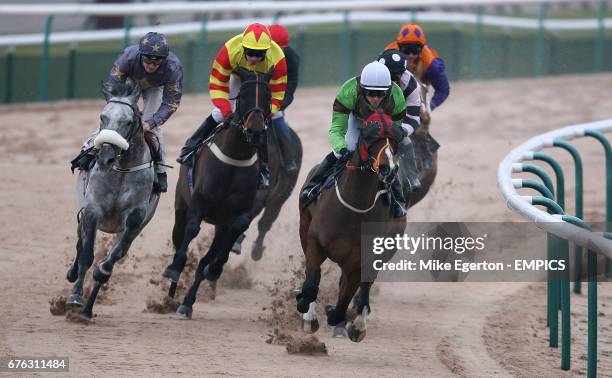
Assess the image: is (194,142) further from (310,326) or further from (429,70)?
(429,70)

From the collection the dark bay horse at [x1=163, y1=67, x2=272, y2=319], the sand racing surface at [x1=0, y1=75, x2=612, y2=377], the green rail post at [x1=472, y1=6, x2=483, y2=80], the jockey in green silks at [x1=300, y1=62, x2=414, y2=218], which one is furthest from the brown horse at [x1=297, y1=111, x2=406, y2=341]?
the green rail post at [x1=472, y1=6, x2=483, y2=80]

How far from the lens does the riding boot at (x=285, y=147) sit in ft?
38.3

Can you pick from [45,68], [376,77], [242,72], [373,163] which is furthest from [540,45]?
[373,163]

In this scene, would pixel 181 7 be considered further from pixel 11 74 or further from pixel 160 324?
pixel 160 324

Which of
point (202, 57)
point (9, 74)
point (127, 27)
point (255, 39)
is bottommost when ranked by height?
point (255, 39)

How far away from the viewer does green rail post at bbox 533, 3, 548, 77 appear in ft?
72.7

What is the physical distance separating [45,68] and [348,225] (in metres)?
11.8

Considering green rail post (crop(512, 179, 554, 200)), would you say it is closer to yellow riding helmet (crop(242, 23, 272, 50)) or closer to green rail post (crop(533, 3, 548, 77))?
yellow riding helmet (crop(242, 23, 272, 50))

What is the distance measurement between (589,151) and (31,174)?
8040mm

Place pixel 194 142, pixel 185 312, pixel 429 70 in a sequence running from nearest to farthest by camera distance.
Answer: pixel 185 312, pixel 194 142, pixel 429 70

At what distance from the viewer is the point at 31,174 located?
54.4ft

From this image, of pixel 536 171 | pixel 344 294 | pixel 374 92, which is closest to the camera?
pixel 374 92

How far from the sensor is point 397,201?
9508 mm

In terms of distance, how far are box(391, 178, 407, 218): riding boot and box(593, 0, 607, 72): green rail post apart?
14287 millimetres
